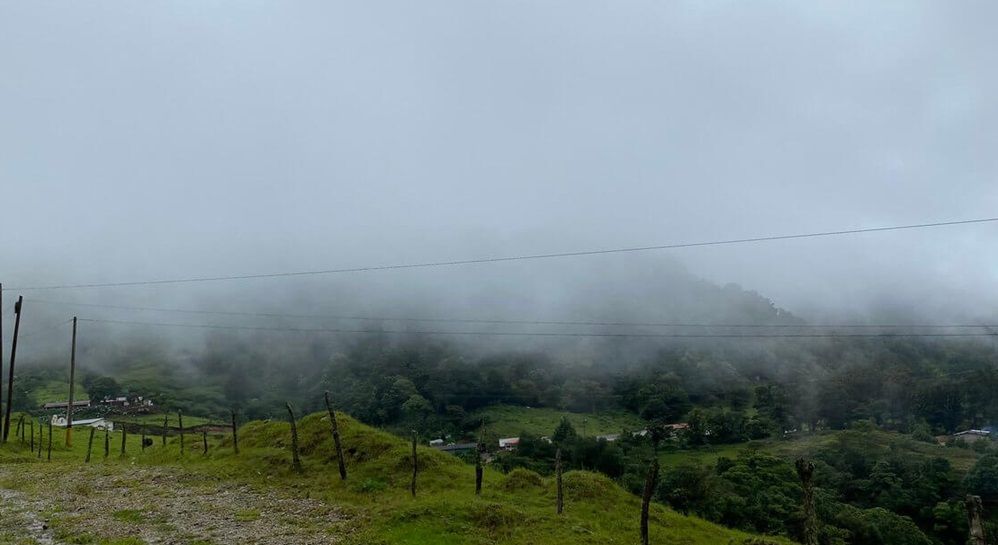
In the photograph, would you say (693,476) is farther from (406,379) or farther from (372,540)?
(406,379)

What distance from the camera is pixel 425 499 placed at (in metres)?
26.2

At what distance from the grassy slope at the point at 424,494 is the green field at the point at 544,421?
105 meters

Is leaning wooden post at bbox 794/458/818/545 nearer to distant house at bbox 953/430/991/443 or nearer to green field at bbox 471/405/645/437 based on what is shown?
green field at bbox 471/405/645/437

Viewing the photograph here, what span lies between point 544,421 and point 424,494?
424 feet

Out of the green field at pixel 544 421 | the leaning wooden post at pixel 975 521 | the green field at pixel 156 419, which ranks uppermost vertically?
the leaning wooden post at pixel 975 521

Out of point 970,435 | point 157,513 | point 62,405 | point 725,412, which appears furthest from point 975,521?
point 62,405

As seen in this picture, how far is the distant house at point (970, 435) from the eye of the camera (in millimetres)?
125075

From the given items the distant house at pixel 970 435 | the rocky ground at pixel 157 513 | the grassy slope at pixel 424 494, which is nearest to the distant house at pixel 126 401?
the grassy slope at pixel 424 494

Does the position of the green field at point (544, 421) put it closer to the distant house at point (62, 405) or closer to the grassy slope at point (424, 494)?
the distant house at point (62, 405)

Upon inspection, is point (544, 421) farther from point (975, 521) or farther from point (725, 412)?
point (975, 521)

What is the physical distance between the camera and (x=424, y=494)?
91.5 feet

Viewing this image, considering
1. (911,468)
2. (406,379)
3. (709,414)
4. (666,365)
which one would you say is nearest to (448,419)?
(406,379)

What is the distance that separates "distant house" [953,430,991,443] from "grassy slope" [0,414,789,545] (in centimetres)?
13043

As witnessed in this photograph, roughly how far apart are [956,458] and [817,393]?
60516mm
